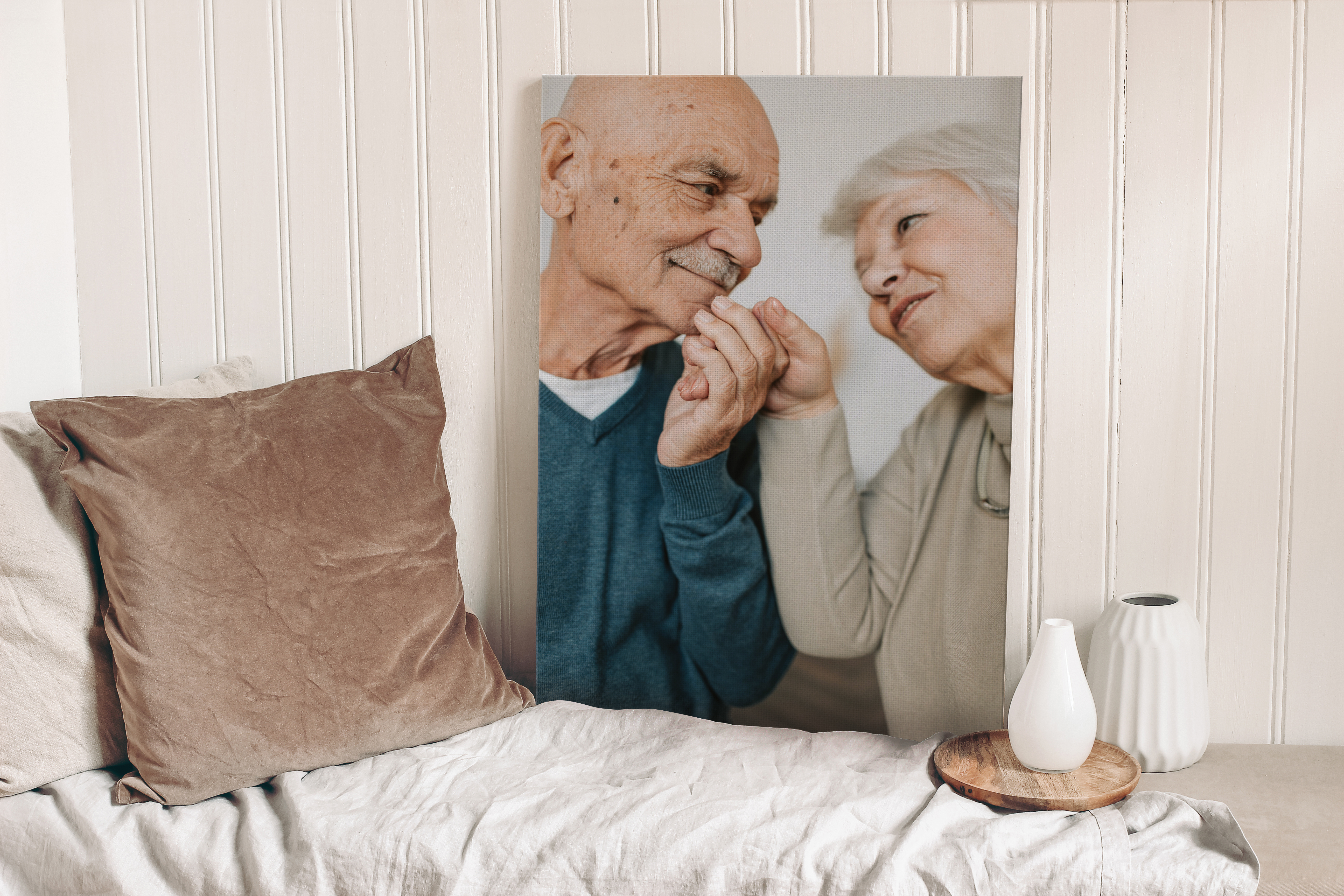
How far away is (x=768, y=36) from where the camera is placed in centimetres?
153

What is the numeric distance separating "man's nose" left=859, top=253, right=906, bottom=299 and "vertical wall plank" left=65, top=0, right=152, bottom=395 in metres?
1.32

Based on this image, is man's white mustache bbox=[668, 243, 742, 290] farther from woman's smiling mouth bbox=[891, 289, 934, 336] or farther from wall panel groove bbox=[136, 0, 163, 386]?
wall panel groove bbox=[136, 0, 163, 386]

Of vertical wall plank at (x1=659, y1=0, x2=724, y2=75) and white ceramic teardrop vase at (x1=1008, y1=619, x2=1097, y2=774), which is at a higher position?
vertical wall plank at (x1=659, y1=0, x2=724, y2=75)

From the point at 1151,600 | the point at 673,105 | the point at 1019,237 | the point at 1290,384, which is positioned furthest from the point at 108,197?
the point at 1290,384

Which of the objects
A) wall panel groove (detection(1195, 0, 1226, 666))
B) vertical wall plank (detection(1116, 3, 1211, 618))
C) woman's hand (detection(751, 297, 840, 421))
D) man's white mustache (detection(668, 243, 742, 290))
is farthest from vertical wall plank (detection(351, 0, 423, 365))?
wall panel groove (detection(1195, 0, 1226, 666))

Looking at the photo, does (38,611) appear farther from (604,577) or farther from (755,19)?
(755,19)

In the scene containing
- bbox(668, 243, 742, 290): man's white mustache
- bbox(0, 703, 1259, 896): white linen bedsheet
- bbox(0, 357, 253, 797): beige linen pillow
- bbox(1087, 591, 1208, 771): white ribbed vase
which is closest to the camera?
bbox(0, 703, 1259, 896): white linen bedsheet

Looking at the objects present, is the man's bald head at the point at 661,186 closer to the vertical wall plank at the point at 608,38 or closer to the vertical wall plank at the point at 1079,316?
the vertical wall plank at the point at 608,38

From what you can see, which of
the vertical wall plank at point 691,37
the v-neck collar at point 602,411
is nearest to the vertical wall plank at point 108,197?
the v-neck collar at point 602,411

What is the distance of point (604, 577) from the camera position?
1.58 meters

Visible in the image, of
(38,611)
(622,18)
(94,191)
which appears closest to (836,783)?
(38,611)

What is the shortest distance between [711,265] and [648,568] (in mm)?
539

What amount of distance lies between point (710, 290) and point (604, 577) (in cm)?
53

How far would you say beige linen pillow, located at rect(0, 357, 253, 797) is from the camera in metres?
1.22
